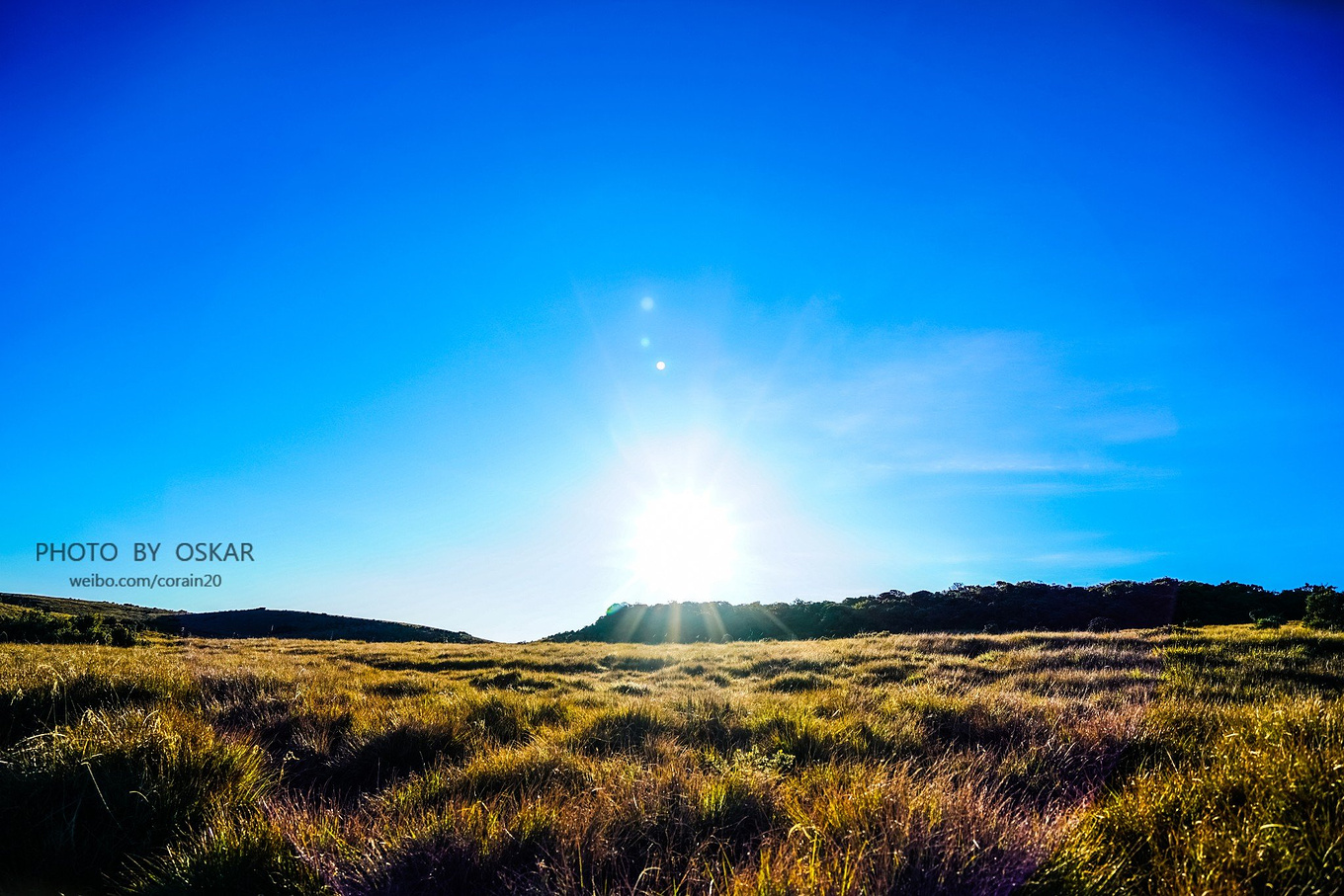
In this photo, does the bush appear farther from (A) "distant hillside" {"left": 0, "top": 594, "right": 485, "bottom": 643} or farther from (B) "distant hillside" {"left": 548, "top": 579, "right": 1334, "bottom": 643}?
(A) "distant hillside" {"left": 0, "top": 594, "right": 485, "bottom": 643}

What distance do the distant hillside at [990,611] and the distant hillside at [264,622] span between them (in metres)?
17.1

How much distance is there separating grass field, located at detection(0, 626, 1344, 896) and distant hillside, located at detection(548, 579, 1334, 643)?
20.1 metres

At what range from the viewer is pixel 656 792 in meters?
3.34

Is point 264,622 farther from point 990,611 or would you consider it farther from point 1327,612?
point 1327,612

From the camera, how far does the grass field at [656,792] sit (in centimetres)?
240

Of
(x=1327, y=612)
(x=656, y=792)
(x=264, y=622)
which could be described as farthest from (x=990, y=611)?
(x=264, y=622)

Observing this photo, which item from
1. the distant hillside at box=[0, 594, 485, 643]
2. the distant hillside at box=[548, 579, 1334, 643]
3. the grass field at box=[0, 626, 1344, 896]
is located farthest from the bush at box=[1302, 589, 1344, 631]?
the distant hillside at box=[0, 594, 485, 643]

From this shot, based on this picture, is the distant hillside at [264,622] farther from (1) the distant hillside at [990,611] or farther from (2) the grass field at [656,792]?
(2) the grass field at [656,792]

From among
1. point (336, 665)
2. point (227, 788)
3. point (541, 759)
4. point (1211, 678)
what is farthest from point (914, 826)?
point (336, 665)

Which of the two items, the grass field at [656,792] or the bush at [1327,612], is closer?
the grass field at [656,792]

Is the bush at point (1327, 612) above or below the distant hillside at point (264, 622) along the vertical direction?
above

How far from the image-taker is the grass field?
7.87ft

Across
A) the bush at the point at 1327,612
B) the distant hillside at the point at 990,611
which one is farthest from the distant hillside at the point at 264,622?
the bush at the point at 1327,612

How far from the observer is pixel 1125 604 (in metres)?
25.5
